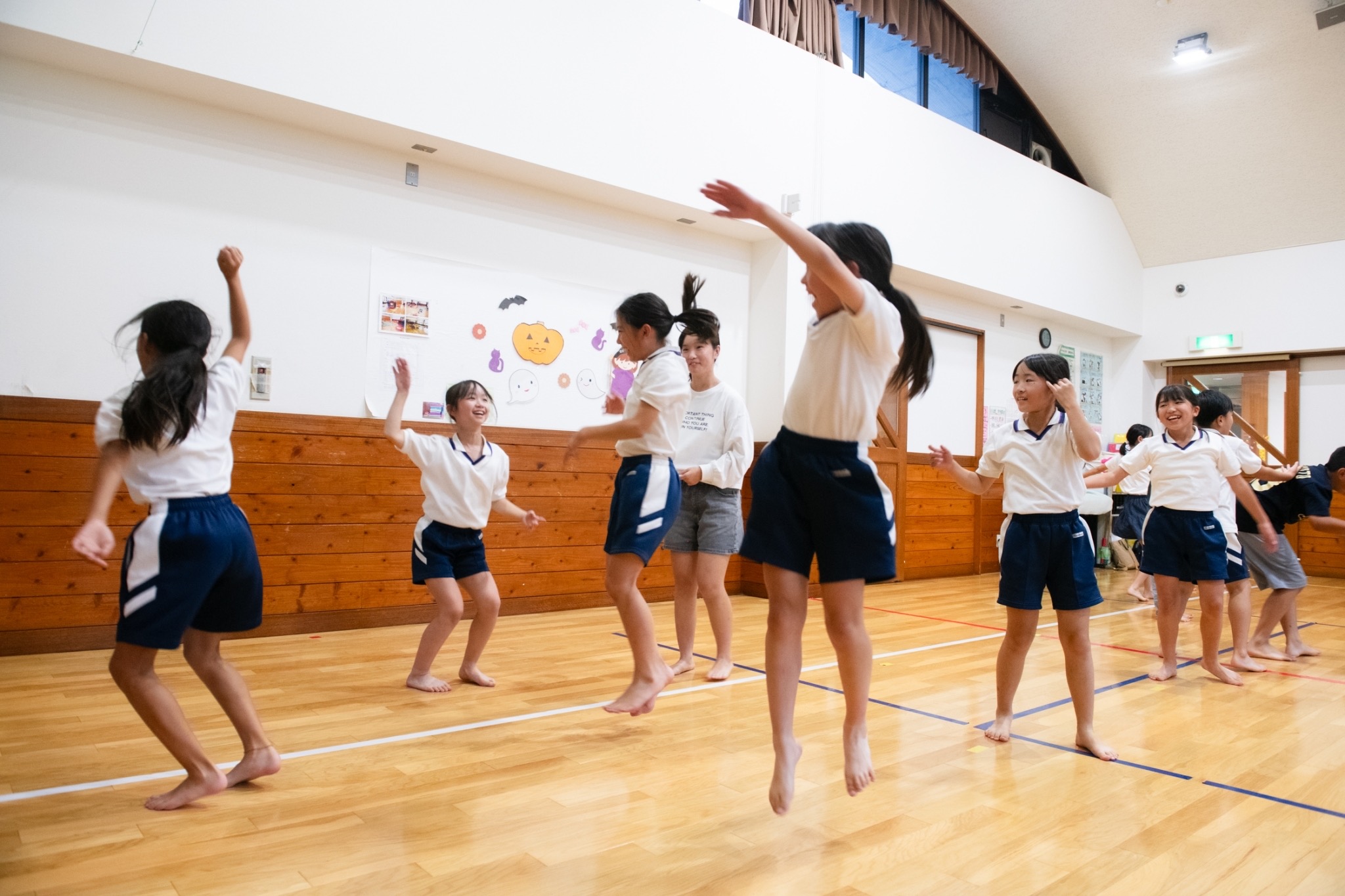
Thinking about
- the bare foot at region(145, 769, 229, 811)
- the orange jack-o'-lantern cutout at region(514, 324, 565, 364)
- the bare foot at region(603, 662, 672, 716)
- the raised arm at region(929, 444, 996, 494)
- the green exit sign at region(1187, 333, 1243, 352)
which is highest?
the green exit sign at region(1187, 333, 1243, 352)

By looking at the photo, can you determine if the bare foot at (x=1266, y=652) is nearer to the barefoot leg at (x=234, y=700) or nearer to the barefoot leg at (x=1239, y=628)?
the barefoot leg at (x=1239, y=628)

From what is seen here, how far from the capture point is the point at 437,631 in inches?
127

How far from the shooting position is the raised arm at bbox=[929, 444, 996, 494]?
103 inches

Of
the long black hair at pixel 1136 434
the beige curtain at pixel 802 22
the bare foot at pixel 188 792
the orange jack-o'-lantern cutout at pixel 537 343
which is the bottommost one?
the bare foot at pixel 188 792

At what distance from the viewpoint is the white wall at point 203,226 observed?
3.78 meters

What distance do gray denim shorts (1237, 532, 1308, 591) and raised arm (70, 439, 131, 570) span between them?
14.6 feet

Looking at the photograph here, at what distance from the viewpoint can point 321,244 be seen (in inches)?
179

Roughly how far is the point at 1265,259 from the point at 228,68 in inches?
385

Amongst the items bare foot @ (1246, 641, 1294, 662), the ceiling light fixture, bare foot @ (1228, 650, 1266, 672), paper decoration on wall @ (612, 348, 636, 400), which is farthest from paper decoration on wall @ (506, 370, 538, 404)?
the ceiling light fixture

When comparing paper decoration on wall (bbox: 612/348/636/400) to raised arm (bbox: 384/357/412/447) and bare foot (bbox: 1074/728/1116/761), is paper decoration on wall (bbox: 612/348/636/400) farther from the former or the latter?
bare foot (bbox: 1074/728/1116/761)

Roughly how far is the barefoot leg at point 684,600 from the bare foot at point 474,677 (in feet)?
2.44

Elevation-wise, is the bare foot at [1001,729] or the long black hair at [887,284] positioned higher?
the long black hair at [887,284]

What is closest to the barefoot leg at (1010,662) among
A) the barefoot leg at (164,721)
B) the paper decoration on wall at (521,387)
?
the barefoot leg at (164,721)

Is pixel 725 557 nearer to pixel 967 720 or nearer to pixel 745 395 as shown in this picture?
pixel 967 720
